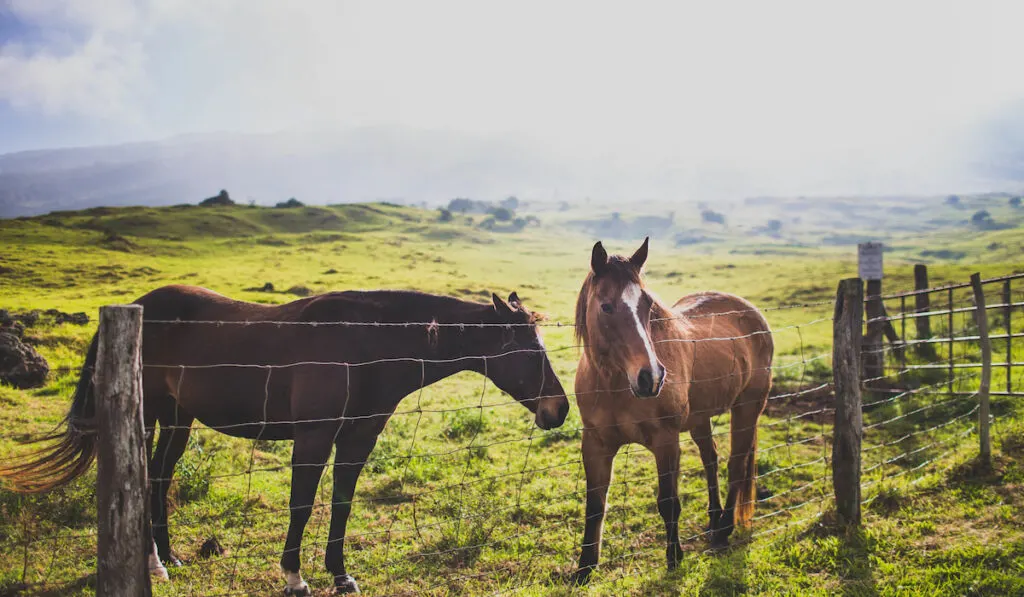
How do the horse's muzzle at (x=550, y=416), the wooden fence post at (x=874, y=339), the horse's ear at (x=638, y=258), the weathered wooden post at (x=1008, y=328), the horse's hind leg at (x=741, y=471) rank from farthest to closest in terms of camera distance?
the wooden fence post at (x=874, y=339) → the weathered wooden post at (x=1008, y=328) → the horse's hind leg at (x=741, y=471) → the horse's muzzle at (x=550, y=416) → the horse's ear at (x=638, y=258)

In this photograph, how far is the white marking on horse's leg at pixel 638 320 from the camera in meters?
3.72

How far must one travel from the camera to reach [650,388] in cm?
371

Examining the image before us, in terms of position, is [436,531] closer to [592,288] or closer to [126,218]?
[592,288]

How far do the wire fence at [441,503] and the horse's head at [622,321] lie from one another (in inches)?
20.7

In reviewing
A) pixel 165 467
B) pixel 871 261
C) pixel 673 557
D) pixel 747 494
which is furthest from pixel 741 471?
pixel 871 261

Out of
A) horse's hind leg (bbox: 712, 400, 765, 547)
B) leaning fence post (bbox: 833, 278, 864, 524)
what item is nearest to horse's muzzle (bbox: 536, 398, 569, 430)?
horse's hind leg (bbox: 712, 400, 765, 547)

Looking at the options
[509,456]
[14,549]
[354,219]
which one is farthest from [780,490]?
[354,219]

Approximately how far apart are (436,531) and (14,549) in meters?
3.59

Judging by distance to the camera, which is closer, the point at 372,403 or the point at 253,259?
the point at 372,403

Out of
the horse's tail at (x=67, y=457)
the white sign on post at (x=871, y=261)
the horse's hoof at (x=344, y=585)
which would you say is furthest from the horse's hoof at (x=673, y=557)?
the white sign on post at (x=871, y=261)

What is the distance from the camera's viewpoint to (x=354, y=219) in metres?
77.6

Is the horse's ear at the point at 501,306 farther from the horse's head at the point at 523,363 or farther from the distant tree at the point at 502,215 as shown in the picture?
the distant tree at the point at 502,215

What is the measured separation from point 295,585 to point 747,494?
4403 mm

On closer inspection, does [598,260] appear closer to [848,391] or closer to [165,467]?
[848,391]
